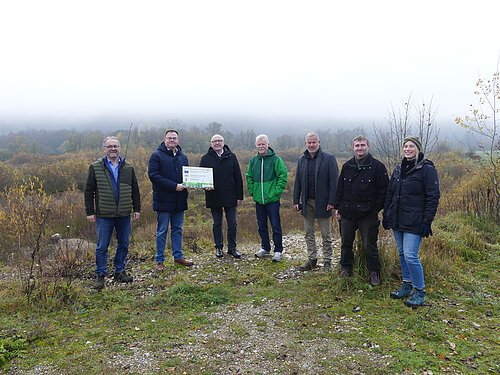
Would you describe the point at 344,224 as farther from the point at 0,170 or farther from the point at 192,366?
the point at 0,170

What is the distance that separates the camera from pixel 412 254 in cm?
435

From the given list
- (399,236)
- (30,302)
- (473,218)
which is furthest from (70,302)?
(473,218)

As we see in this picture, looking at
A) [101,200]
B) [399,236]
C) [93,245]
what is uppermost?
[101,200]

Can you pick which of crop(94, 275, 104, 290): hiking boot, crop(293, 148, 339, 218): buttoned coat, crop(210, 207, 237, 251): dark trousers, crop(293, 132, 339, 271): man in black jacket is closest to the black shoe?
crop(210, 207, 237, 251): dark trousers

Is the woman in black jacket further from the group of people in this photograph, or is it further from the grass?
the grass

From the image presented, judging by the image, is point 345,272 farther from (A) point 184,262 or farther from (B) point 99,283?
(B) point 99,283

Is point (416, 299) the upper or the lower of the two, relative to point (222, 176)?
lower

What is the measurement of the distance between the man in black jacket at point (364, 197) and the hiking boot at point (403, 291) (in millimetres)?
328

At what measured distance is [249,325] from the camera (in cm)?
421

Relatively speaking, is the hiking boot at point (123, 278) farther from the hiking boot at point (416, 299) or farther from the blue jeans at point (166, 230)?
the hiking boot at point (416, 299)

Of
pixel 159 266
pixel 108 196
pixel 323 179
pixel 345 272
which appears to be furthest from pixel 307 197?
pixel 108 196

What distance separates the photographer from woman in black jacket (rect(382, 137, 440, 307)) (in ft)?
13.6

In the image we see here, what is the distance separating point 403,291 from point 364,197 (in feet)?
4.60

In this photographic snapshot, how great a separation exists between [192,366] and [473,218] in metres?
7.95
